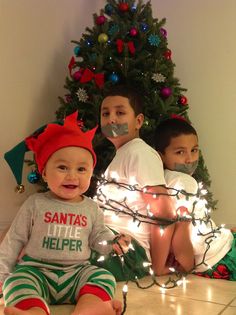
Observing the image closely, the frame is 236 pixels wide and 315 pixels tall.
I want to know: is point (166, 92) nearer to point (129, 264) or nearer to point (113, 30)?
point (113, 30)

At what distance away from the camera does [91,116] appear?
2.71 metres

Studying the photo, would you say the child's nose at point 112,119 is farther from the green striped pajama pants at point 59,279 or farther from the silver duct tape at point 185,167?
the green striped pajama pants at point 59,279

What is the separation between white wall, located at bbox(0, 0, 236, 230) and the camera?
2.83m

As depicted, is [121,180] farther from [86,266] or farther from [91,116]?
[91,116]

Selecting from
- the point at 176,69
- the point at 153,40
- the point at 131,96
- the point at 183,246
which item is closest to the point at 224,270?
the point at 183,246

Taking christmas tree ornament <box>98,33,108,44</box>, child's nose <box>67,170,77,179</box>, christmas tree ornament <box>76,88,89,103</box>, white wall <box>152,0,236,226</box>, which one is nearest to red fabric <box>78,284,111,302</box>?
child's nose <box>67,170,77,179</box>

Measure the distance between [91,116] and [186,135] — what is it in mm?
905

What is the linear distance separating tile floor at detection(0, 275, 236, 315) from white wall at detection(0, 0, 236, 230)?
1.53 m

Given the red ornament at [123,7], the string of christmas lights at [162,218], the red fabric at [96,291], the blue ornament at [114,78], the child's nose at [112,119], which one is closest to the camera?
the red fabric at [96,291]

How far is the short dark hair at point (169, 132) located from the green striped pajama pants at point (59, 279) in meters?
0.82

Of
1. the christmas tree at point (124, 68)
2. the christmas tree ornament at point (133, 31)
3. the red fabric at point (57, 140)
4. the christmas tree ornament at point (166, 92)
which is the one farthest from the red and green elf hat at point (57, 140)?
the christmas tree ornament at point (133, 31)

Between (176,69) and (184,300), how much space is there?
2269 mm

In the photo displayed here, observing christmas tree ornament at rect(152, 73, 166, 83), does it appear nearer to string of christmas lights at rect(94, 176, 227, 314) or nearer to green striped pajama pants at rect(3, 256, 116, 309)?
string of christmas lights at rect(94, 176, 227, 314)

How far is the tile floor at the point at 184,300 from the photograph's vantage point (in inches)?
52.4
